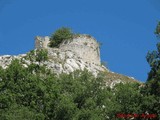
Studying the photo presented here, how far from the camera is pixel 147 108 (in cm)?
4919

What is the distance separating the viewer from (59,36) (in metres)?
85.9

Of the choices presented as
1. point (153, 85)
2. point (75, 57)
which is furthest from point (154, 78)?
point (75, 57)

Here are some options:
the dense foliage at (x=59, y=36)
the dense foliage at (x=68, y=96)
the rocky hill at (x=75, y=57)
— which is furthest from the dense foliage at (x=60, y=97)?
the dense foliage at (x=59, y=36)

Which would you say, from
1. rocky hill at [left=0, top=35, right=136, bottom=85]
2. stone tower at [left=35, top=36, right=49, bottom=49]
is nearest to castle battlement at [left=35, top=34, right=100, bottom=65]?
rocky hill at [left=0, top=35, right=136, bottom=85]

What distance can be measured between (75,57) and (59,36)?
31.3 feet

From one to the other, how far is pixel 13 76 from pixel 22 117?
9.18 m

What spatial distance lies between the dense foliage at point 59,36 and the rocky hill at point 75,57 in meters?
1.45

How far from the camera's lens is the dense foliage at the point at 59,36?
85.8 metres

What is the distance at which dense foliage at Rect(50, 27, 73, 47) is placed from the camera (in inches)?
3376

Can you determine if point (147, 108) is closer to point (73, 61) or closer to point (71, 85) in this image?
point (71, 85)

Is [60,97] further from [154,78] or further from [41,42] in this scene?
[41,42]

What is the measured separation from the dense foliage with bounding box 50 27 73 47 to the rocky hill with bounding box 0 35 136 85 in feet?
4.76

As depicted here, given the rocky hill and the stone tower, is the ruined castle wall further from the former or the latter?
the stone tower

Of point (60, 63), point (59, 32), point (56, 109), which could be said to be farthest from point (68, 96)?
point (59, 32)
